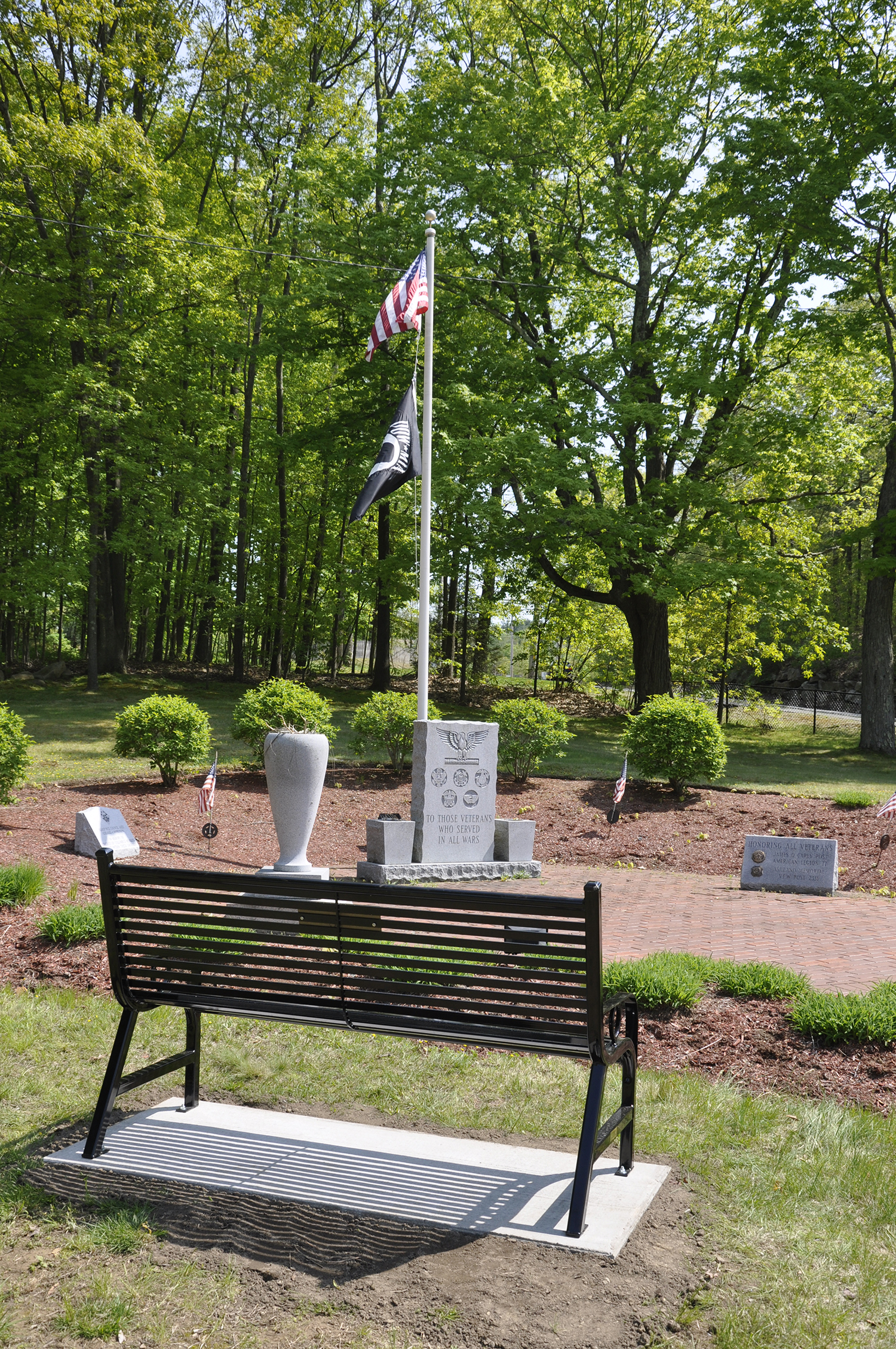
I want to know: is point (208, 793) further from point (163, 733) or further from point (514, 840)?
point (163, 733)

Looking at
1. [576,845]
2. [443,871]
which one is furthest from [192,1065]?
[576,845]

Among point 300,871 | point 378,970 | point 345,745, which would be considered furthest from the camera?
point 345,745

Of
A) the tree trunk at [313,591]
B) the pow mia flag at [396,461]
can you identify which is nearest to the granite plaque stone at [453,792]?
the pow mia flag at [396,461]

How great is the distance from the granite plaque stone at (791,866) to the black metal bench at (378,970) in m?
6.24

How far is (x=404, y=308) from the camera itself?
1084cm

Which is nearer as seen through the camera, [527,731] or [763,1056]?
[763,1056]

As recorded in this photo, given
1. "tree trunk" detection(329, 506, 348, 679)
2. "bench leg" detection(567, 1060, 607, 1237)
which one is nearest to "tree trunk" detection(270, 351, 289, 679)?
"tree trunk" detection(329, 506, 348, 679)

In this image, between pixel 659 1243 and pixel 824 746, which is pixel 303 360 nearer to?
pixel 824 746

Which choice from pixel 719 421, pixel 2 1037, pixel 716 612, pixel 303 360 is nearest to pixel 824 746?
pixel 716 612

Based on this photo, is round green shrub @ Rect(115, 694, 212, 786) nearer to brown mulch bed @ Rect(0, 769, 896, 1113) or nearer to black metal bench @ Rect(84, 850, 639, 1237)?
brown mulch bed @ Rect(0, 769, 896, 1113)

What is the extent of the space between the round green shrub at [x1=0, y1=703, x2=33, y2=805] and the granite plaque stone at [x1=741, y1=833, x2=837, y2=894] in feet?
23.8

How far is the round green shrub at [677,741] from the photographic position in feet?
47.5

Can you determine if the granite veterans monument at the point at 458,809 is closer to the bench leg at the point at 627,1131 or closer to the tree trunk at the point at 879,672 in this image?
the bench leg at the point at 627,1131

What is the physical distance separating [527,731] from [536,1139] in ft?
37.1
